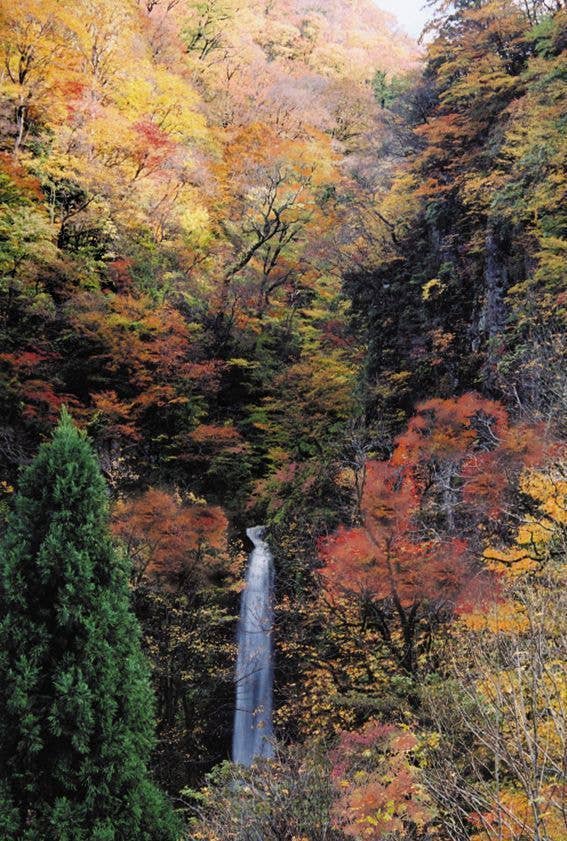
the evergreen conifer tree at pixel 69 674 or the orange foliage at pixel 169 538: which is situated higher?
the orange foliage at pixel 169 538

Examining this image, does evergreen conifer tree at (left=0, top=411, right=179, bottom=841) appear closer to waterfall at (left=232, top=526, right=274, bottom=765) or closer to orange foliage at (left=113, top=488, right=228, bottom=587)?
orange foliage at (left=113, top=488, right=228, bottom=587)

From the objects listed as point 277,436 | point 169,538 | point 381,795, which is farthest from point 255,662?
point 381,795

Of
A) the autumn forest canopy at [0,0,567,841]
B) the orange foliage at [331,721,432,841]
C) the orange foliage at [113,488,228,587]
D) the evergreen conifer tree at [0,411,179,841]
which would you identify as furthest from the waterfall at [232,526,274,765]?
the evergreen conifer tree at [0,411,179,841]

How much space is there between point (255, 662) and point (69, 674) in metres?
10.6

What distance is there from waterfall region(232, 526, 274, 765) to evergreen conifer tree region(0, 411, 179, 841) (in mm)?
8173

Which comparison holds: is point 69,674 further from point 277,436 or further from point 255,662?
point 277,436

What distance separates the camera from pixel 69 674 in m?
5.28

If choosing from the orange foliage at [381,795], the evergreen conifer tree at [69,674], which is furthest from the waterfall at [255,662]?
the evergreen conifer tree at [69,674]

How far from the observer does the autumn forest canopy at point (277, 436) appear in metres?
5.41

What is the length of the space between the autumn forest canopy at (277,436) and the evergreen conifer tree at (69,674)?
0.03 metres

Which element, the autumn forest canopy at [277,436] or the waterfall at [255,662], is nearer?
the autumn forest canopy at [277,436]

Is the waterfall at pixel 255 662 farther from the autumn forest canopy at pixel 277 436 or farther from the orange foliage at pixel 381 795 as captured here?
the orange foliage at pixel 381 795

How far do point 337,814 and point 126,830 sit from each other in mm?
2093

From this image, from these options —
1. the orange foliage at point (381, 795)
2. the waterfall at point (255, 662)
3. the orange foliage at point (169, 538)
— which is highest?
the orange foliage at point (169, 538)
